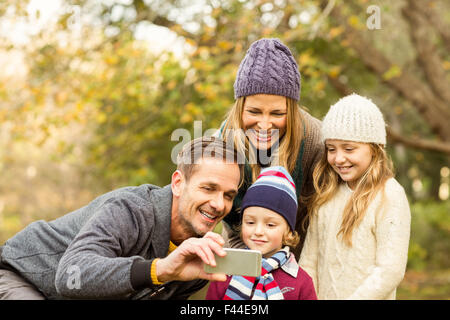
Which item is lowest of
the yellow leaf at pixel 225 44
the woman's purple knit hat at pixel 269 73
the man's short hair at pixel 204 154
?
the man's short hair at pixel 204 154

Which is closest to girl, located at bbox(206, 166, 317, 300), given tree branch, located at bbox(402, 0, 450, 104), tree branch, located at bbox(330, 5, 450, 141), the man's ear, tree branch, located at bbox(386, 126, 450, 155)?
the man's ear

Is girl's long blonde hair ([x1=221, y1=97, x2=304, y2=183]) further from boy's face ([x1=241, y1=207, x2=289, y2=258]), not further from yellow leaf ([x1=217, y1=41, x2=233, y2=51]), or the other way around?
yellow leaf ([x1=217, y1=41, x2=233, y2=51])

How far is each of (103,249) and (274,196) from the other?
37.7 inches

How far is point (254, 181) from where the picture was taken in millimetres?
3053

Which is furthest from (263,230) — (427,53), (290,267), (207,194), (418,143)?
(427,53)

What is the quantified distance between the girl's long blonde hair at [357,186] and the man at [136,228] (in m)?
0.64

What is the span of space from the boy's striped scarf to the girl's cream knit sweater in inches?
19.0

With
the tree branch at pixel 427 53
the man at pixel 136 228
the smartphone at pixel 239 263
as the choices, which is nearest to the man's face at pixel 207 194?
the man at pixel 136 228

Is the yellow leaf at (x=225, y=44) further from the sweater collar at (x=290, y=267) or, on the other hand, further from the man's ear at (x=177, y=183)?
the sweater collar at (x=290, y=267)

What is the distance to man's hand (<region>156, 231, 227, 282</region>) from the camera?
1.97 metres

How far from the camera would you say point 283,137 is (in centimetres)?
307

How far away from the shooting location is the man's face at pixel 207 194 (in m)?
2.54

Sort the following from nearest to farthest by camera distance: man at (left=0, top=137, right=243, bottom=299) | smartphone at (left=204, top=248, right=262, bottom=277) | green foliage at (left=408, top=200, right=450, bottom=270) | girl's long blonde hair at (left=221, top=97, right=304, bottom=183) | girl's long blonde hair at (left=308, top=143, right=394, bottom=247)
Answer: smartphone at (left=204, top=248, right=262, bottom=277) → man at (left=0, top=137, right=243, bottom=299) → girl's long blonde hair at (left=308, top=143, right=394, bottom=247) → girl's long blonde hair at (left=221, top=97, right=304, bottom=183) → green foliage at (left=408, top=200, right=450, bottom=270)

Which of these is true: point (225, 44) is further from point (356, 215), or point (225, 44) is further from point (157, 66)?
point (356, 215)
